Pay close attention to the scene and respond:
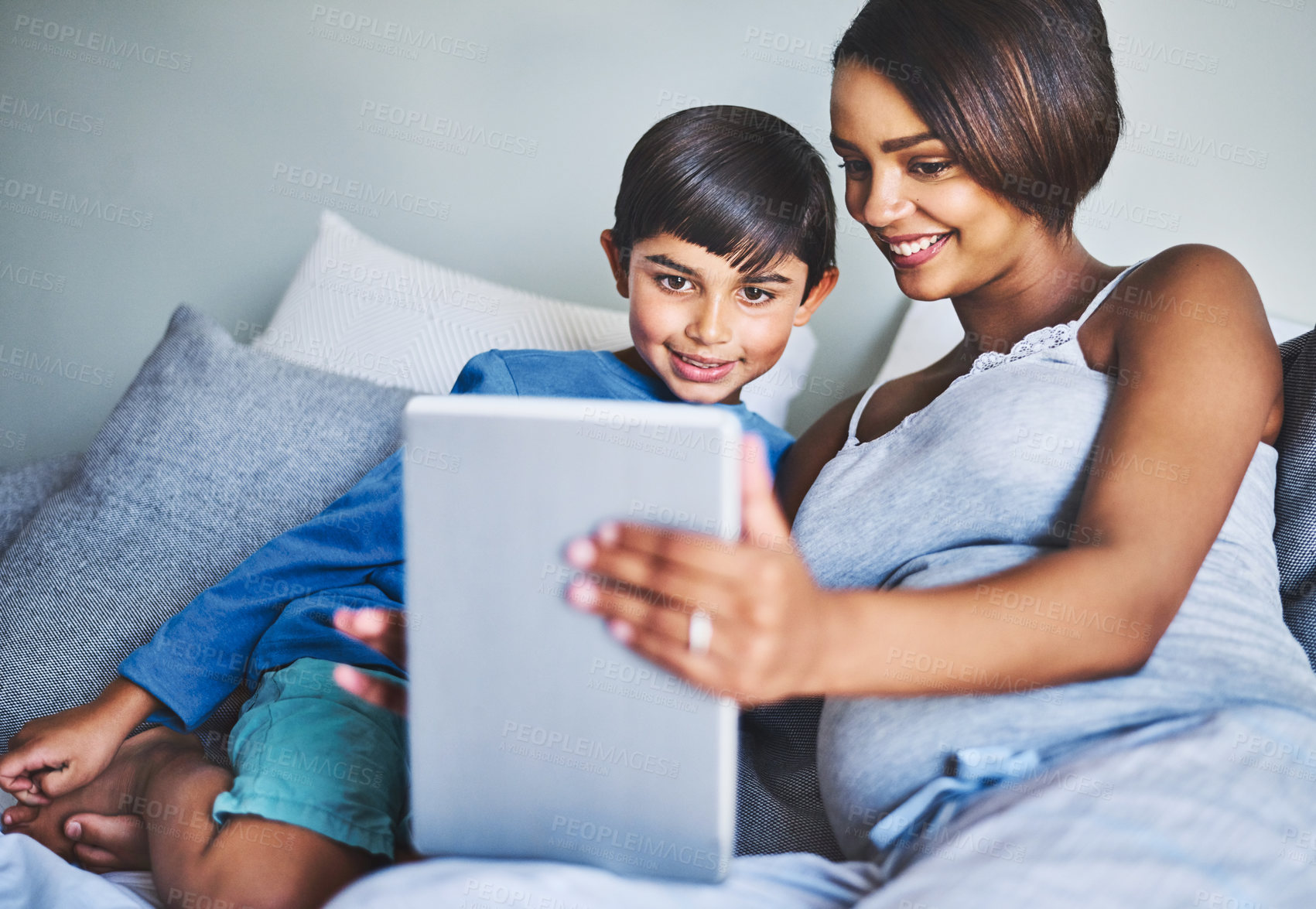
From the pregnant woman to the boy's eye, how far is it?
24 cm

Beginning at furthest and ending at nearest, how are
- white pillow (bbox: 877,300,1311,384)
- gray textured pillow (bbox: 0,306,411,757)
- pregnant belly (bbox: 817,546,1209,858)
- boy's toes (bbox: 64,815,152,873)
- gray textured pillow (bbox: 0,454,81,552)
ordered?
1. white pillow (bbox: 877,300,1311,384)
2. gray textured pillow (bbox: 0,454,81,552)
3. gray textured pillow (bbox: 0,306,411,757)
4. boy's toes (bbox: 64,815,152,873)
5. pregnant belly (bbox: 817,546,1209,858)

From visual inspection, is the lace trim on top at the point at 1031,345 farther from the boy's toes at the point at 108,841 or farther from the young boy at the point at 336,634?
the boy's toes at the point at 108,841

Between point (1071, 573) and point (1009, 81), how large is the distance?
0.49 meters

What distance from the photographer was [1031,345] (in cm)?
86

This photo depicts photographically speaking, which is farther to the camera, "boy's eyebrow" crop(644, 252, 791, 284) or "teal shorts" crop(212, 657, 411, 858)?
"boy's eyebrow" crop(644, 252, 791, 284)

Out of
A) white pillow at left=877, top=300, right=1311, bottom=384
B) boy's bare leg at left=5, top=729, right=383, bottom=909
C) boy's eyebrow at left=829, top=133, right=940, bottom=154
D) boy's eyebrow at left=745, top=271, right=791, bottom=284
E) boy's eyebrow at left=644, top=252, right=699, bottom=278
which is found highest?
boy's eyebrow at left=829, top=133, right=940, bottom=154

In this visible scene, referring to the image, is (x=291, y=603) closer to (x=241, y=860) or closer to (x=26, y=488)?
(x=241, y=860)

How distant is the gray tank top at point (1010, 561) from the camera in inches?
25.9

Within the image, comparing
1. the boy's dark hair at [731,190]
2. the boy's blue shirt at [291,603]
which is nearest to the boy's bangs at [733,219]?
the boy's dark hair at [731,190]

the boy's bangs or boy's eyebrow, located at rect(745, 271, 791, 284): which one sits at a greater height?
the boy's bangs

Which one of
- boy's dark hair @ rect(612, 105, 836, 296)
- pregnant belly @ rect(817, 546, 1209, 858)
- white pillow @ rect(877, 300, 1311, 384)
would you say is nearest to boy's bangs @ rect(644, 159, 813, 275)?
boy's dark hair @ rect(612, 105, 836, 296)

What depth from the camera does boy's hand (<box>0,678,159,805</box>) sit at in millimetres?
877

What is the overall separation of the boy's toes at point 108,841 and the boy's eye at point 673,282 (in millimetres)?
823

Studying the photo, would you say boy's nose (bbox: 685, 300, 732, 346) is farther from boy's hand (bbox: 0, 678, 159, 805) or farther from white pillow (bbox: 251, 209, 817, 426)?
boy's hand (bbox: 0, 678, 159, 805)
